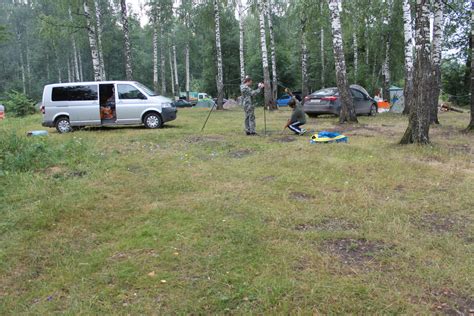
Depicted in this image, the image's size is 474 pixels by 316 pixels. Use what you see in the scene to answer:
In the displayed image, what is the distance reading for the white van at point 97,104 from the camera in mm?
13328

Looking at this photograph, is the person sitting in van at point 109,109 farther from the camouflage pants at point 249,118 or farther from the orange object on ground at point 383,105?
the orange object on ground at point 383,105

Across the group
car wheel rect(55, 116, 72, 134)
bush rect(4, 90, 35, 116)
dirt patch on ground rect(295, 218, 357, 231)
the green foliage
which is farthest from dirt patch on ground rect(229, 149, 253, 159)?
the green foliage

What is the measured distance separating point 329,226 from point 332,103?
1220 cm

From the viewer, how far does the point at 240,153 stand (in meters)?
9.00

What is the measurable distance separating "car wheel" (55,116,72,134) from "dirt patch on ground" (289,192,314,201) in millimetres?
10254

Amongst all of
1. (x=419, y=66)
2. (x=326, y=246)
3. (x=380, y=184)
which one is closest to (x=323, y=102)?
(x=419, y=66)

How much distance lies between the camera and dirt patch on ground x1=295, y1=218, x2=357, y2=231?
14.7ft

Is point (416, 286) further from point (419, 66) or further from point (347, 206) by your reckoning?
point (419, 66)

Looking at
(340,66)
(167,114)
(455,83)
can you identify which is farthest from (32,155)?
(455,83)

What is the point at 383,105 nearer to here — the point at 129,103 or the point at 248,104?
the point at 248,104

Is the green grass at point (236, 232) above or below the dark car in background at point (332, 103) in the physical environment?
below

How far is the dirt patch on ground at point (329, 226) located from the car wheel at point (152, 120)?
995 centimetres

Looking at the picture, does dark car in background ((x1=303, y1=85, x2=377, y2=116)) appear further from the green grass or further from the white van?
the green grass

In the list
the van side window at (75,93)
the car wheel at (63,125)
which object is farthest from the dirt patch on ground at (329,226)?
the car wheel at (63,125)
